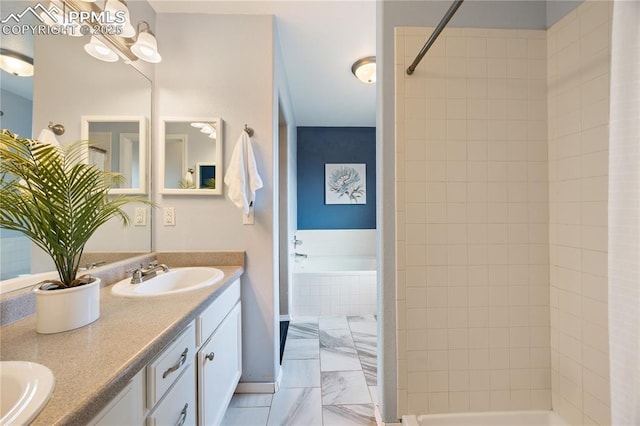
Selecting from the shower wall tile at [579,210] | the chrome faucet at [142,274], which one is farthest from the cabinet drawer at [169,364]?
the shower wall tile at [579,210]

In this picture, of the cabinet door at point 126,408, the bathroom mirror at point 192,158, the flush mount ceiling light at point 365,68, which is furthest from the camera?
the flush mount ceiling light at point 365,68

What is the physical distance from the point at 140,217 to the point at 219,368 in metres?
1.03

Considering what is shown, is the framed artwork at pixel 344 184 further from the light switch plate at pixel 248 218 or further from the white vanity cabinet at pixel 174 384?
the white vanity cabinet at pixel 174 384

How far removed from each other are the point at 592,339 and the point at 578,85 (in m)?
1.15

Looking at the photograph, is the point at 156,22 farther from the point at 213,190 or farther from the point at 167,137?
the point at 213,190

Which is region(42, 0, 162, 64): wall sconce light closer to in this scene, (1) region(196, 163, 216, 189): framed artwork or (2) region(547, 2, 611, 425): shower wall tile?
(1) region(196, 163, 216, 189): framed artwork

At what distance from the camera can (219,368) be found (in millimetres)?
1316

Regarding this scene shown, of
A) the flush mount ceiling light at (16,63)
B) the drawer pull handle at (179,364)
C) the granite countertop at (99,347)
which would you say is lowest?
the drawer pull handle at (179,364)

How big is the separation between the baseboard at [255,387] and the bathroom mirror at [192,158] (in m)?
1.32

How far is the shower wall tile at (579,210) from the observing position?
1.08m

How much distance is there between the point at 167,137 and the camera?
1735 millimetres

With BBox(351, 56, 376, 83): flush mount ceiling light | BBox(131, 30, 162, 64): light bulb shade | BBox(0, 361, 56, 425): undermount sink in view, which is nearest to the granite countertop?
BBox(0, 361, 56, 425): undermount sink

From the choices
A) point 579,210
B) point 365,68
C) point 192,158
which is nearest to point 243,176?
point 192,158

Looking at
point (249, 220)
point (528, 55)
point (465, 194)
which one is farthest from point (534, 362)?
point (249, 220)
